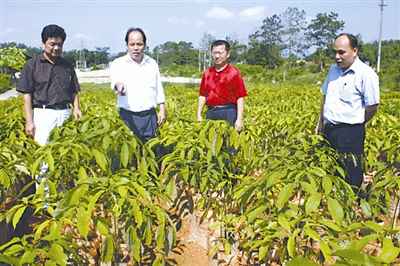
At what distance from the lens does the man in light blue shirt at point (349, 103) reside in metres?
2.81

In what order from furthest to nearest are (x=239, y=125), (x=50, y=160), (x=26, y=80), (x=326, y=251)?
(x=239, y=125) < (x=26, y=80) < (x=50, y=160) < (x=326, y=251)

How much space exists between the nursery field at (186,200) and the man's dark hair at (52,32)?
2.29ft

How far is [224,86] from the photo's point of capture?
3516 mm

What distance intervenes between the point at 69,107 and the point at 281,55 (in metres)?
39.2

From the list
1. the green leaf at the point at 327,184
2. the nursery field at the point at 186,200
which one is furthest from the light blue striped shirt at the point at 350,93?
the green leaf at the point at 327,184

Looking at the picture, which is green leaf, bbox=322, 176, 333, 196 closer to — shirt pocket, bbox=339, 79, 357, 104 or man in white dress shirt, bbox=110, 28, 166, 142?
shirt pocket, bbox=339, 79, 357, 104

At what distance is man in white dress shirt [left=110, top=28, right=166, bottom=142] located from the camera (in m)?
3.12

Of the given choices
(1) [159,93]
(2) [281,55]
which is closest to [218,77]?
(1) [159,93]

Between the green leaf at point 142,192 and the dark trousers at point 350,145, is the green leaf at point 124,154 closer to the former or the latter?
the green leaf at point 142,192

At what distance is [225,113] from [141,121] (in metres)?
0.73

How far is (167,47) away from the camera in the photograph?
174 feet

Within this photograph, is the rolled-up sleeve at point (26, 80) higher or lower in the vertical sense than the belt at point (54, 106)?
higher

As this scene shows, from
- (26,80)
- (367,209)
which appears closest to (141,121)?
(26,80)

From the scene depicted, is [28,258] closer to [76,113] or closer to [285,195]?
[285,195]
